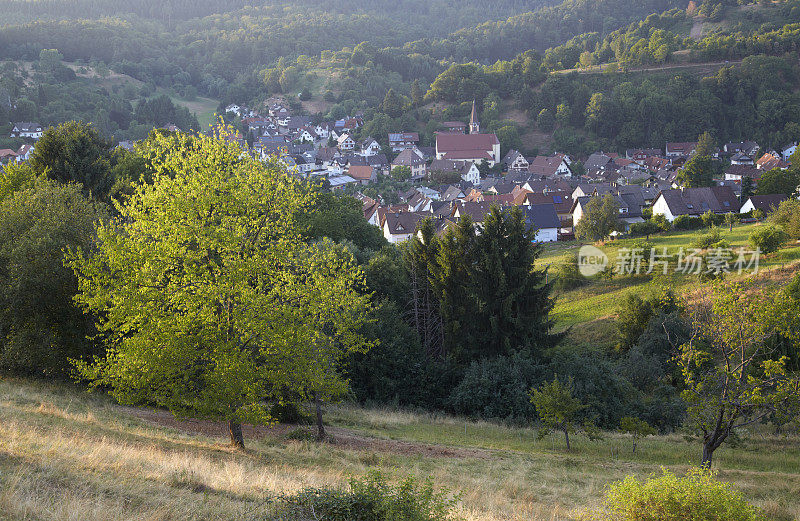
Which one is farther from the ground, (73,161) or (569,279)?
(73,161)

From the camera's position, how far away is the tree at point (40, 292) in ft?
49.7

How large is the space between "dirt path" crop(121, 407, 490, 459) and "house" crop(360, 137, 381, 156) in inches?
3822

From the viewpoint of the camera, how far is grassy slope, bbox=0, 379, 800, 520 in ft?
23.2

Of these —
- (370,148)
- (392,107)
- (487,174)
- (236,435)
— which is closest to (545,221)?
(487,174)

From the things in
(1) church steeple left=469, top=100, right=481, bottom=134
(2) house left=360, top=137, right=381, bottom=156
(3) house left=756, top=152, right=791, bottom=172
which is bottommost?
(3) house left=756, top=152, right=791, bottom=172

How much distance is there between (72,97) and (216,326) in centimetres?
12116

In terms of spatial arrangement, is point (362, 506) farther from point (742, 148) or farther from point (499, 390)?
point (742, 148)

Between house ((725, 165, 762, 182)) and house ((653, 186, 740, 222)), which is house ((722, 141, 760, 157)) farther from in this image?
house ((653, 186, 740, 222))

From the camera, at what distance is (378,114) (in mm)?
118625

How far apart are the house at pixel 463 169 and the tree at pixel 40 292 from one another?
80888 millimetres

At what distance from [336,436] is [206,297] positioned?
6.27 m

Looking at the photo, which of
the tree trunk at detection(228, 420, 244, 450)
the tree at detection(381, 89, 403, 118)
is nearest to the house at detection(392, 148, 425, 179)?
the tree at detection(381, 89, 403, 118)

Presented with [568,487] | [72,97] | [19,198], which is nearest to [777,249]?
[568,487]

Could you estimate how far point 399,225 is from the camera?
59812 mm
